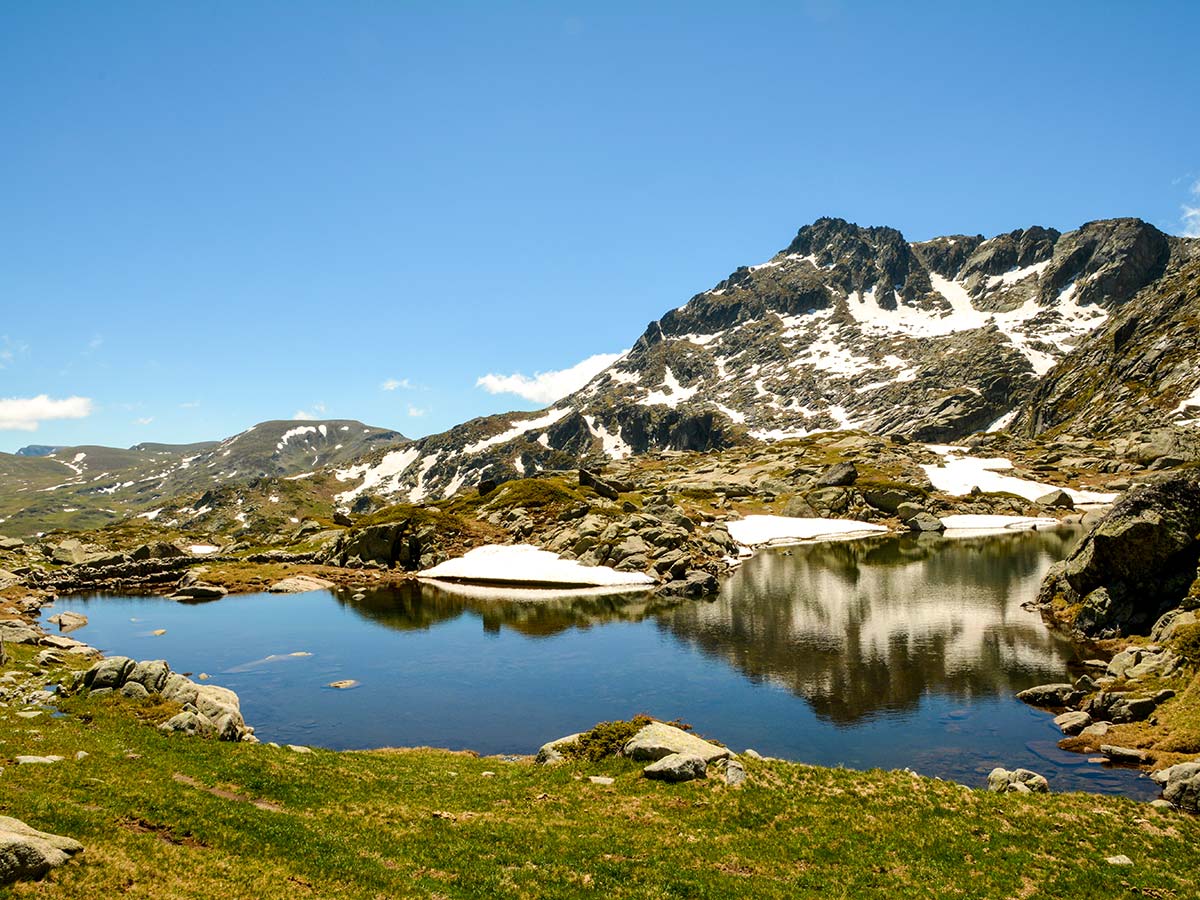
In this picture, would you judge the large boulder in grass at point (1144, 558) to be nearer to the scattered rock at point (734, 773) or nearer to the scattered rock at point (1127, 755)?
the scattered rock at point (1127, 755)

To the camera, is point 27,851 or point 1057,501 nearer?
point 27,851

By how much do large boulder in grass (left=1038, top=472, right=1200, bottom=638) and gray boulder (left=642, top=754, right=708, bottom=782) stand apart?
160 ft

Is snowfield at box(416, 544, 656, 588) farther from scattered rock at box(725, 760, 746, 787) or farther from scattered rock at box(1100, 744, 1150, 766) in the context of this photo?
scattered rock at box(725, 760, 746, 787)

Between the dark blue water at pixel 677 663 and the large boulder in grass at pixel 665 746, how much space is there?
816 centimetres

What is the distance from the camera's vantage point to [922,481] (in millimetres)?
191875

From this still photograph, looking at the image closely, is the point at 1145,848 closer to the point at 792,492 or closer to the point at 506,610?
the point at 506,610

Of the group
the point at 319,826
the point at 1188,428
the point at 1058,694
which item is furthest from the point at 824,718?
the point at 1188,428

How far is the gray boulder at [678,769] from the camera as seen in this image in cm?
2967

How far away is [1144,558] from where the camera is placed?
5766cm

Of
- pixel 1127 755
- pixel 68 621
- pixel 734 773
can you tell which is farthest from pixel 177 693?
pixel 68 621

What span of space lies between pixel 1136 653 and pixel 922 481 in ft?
508

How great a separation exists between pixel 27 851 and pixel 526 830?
47.5 ft

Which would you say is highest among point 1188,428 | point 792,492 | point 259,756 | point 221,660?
point 1188,428

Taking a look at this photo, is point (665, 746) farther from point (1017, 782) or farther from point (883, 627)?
point (883, 627)
